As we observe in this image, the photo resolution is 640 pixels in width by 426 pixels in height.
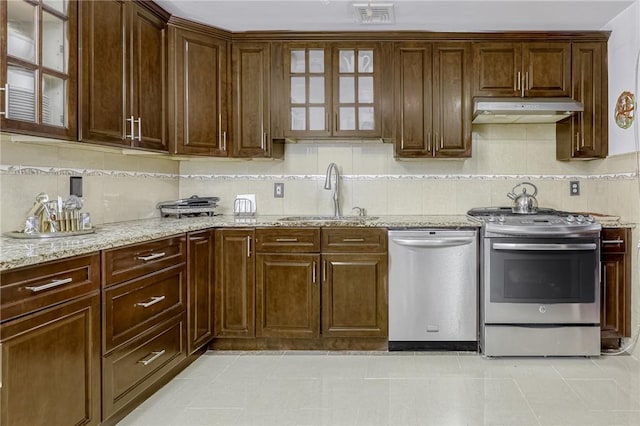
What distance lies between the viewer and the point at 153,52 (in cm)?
296

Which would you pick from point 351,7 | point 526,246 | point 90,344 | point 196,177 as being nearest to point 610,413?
point 526,246

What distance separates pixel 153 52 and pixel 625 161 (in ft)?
10.5

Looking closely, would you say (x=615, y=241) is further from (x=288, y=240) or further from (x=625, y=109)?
(x=288, y=240)

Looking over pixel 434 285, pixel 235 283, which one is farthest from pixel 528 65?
pixel 235 283

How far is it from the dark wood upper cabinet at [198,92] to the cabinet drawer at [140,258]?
86cm

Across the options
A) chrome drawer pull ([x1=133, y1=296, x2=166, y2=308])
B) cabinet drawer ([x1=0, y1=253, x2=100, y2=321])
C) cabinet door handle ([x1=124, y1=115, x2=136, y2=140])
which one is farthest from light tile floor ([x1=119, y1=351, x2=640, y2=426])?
cabinet door handle ([x1=124, y1=115, x2=136, y2=140])

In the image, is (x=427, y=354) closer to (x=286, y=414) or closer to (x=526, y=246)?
(x=526, y=246)

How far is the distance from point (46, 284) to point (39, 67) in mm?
946

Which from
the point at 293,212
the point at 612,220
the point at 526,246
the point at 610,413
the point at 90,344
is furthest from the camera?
the point at 293,212

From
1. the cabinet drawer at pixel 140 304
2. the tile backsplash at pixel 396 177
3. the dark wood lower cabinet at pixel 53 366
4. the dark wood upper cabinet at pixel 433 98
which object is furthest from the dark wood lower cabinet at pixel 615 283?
the dark wood lower cabinet at pixel 53 366

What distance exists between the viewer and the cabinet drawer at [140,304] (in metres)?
2.03

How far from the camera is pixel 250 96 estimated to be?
3420 mm

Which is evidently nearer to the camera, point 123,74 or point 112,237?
point 112,237

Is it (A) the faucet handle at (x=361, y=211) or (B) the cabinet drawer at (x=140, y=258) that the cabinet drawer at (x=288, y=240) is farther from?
(A) the faucet handle at (x=361, y=211)
